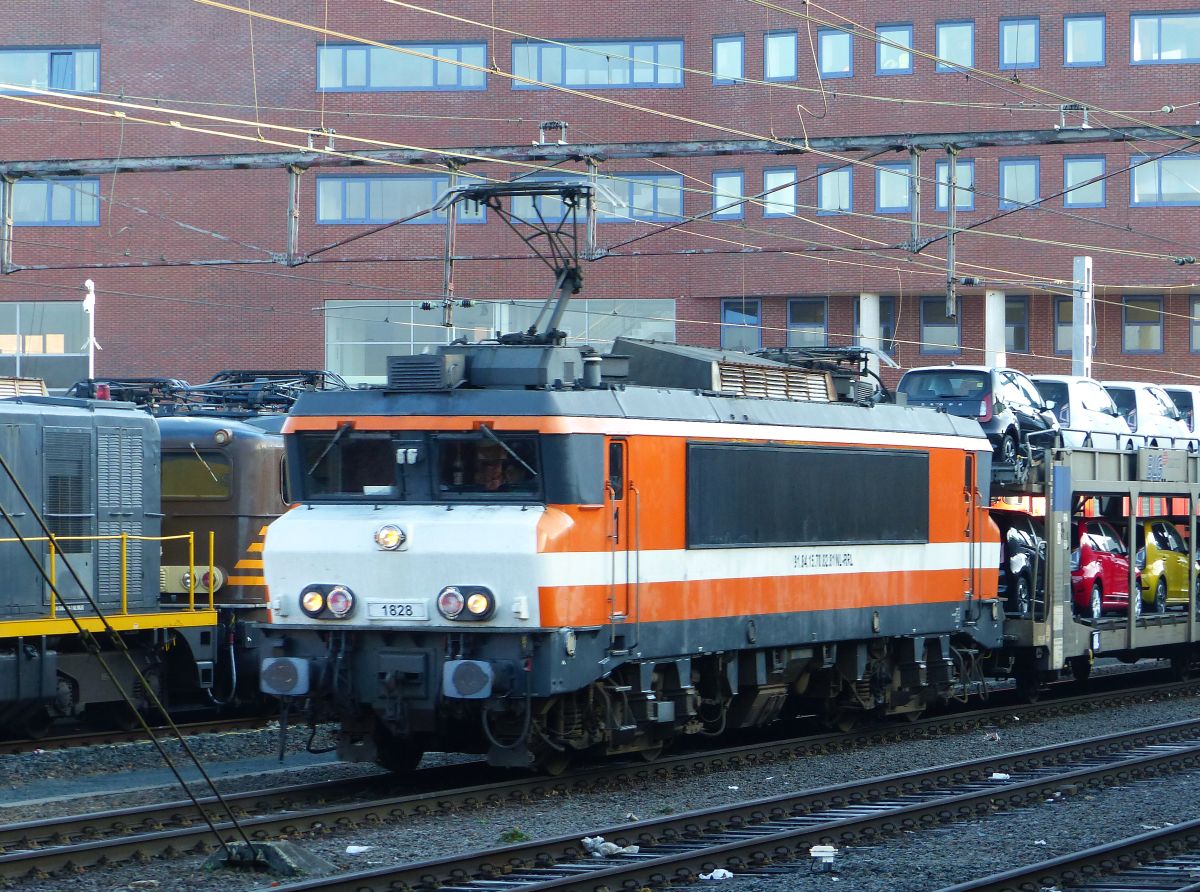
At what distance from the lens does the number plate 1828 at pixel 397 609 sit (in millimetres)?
12836

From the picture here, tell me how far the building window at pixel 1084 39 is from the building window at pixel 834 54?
5.53 metres

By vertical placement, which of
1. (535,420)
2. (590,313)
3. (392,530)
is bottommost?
(392,530)

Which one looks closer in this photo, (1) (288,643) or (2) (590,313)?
(1) (288,643)

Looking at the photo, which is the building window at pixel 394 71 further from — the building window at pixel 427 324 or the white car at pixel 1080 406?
the white car at pixel 1080 406

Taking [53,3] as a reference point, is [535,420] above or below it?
below

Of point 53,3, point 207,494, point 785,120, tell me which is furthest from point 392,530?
point 53,3

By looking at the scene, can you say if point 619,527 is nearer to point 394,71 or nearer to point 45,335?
point 394,71

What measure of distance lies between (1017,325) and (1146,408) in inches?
779

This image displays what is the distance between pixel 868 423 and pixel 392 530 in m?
5.56

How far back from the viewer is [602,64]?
47219mm

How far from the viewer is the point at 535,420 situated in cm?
1281

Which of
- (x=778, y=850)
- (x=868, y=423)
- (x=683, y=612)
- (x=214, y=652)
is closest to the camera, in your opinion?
(x=778, y=850)

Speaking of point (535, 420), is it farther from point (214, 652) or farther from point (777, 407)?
point (214, 652)

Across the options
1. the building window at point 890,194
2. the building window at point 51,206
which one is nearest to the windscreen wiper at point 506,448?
the building window at point 890,194
